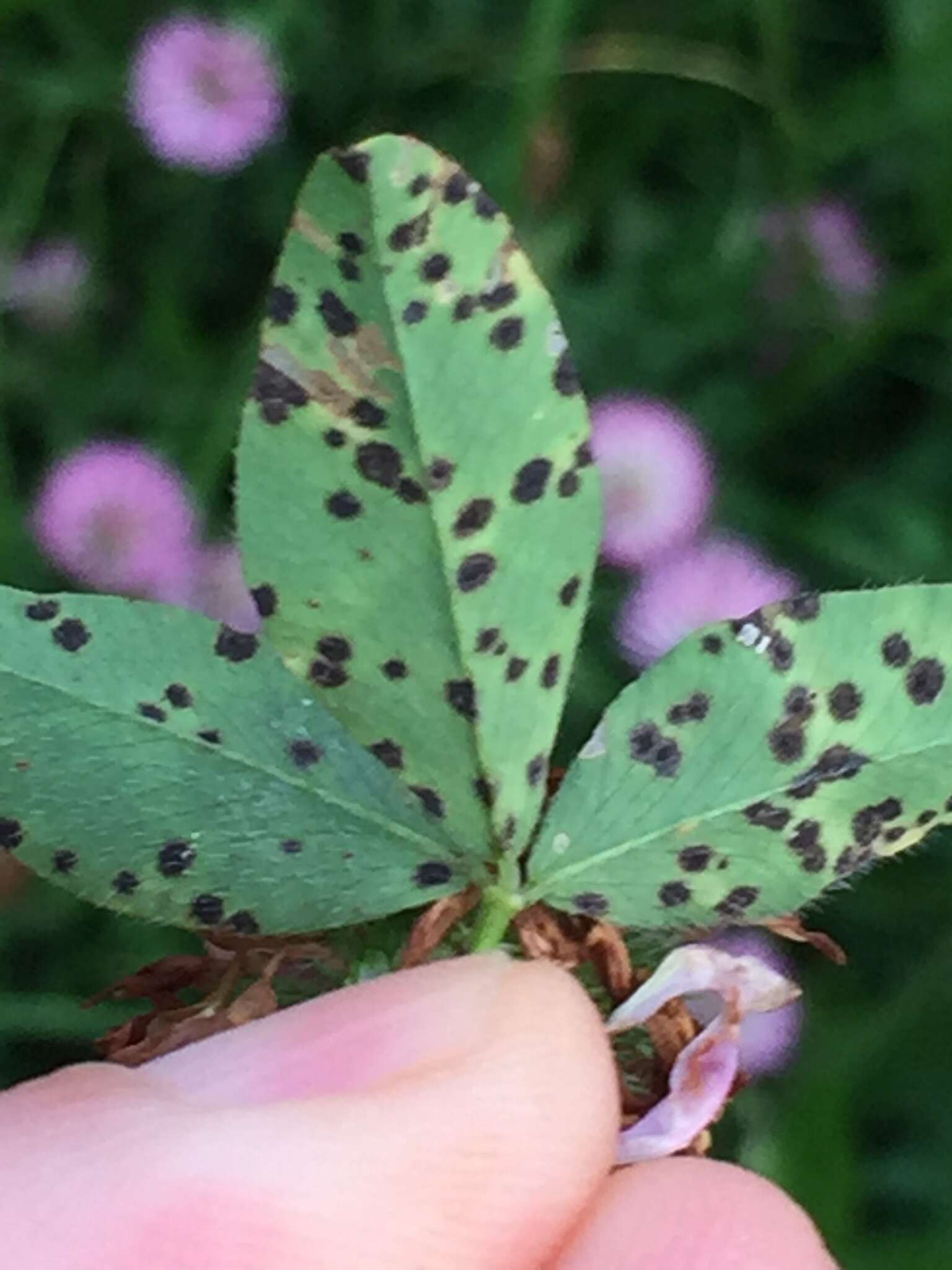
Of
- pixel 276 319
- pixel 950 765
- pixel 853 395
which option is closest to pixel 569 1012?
pixel 950 765

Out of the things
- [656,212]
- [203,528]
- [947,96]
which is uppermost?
[947,96]

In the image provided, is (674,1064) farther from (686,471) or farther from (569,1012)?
(686,471)

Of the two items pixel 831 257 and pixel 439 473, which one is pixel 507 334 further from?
pixel 831 257

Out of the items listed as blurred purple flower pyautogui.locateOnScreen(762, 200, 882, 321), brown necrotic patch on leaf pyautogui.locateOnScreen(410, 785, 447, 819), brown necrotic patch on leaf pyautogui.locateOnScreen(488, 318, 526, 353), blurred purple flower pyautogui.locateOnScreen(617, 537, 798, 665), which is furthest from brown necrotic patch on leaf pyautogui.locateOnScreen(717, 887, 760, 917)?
blurred purple flower pyautogui.locateOnScreen(762, 200, 882, 321)

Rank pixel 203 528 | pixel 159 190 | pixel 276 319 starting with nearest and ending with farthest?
pixel 276 319
pixel 203 528
pixel 159 190

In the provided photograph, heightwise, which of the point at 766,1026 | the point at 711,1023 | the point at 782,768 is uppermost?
the point at 782,768

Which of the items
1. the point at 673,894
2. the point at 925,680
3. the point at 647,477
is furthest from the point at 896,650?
the point at 647,477

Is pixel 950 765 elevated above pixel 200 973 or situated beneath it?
elevated above

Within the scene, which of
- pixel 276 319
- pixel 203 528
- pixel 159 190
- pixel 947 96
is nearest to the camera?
pixel 276 319
